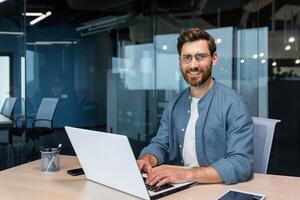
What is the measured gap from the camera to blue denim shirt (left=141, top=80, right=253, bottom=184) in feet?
4.86

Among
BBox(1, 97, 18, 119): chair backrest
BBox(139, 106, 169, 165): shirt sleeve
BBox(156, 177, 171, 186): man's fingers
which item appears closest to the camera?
BBox(156, 177, 171, 186): man's fingers

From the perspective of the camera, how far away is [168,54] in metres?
5.73

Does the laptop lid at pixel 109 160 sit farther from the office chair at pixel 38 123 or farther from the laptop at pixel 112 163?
the office chair at pixel 38 123

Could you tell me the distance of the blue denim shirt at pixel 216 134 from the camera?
1480 mm

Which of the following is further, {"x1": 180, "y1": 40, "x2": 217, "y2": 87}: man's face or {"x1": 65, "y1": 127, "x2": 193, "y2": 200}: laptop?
{"x1": 180, "y1": 40, "x2": 217, "y2": 87}: man's face

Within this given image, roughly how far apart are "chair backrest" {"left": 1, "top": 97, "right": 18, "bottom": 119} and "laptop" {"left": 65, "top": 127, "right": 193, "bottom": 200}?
14.2 ft

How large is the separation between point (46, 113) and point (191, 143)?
14.0ft

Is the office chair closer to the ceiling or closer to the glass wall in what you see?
the glass wall

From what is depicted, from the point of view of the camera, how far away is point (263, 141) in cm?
185

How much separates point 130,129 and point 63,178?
176 inches

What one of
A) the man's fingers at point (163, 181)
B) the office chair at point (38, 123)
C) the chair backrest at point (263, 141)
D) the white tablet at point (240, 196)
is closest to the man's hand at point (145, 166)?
the man's fingers at point (163, 181)

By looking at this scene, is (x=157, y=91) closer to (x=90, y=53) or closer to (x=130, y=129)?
(x=130, y=129)

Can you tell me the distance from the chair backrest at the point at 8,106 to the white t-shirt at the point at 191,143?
429 cm

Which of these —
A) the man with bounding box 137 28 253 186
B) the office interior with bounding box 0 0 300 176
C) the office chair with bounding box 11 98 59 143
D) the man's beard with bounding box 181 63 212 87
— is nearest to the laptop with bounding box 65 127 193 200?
the man with bounding box 137 28 253 186
